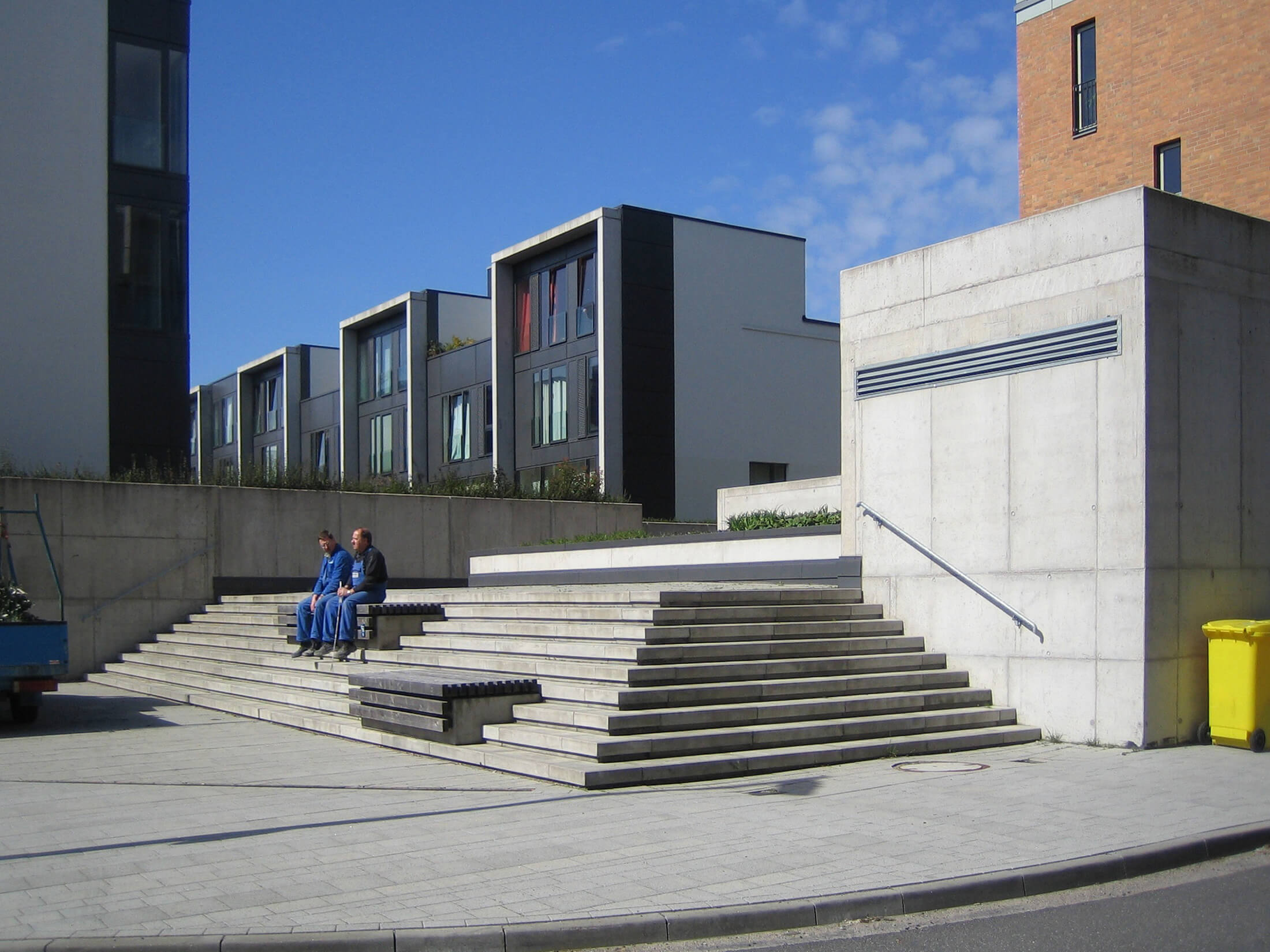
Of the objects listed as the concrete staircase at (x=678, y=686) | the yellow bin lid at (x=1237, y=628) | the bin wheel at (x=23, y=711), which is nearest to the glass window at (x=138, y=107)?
the concrete staircase at (x=678, y=686)

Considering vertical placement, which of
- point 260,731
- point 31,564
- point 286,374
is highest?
point 286,374

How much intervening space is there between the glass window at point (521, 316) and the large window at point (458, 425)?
11.4 feet

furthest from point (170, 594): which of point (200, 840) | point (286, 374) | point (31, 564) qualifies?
point (286, 374)

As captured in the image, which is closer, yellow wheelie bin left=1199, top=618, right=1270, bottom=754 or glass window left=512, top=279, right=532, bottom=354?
yellow wheelie bin left=1199, top=618, right=1270, bottom=754

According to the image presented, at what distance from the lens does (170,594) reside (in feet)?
67.3

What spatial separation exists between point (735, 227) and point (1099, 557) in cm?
2848

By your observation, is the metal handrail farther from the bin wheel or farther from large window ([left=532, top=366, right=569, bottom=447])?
large window ([left=532, top=366, right=569, bottom=447])

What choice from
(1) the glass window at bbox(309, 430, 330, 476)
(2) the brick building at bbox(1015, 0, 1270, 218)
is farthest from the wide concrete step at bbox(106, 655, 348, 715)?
(1) the glass window at bbox(309, 430, 330, 476)

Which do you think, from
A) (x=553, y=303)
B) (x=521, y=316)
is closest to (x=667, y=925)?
(x=553, y=303)

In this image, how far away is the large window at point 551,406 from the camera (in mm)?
38125

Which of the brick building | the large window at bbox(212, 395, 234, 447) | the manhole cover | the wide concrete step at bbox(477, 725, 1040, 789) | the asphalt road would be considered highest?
the brick building

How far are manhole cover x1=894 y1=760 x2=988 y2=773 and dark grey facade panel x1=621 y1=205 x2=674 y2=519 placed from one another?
2537 centimetres

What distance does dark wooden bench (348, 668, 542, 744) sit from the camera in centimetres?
1080

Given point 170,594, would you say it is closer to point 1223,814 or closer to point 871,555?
point 871,555
